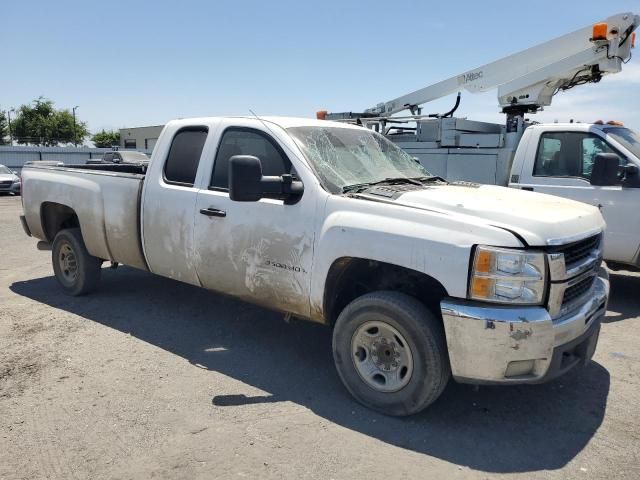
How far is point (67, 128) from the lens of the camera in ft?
191

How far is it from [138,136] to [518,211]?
64.0 metres

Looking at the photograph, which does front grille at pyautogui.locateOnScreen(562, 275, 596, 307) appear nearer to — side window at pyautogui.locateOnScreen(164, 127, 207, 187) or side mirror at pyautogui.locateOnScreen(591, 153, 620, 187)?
side mirror at pyautogui.locateOnScreen(591, 153, 620, 187)

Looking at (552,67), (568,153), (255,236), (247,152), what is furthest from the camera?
(552,67)

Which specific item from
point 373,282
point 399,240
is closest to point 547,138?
point 373,282

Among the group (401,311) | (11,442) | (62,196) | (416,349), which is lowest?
(11,442)

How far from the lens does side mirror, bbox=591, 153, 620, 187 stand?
561cm

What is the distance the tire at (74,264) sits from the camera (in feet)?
19.6

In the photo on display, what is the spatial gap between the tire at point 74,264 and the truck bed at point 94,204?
0.23 metres

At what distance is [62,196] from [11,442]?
3383 mm

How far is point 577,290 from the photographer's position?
11.6ft

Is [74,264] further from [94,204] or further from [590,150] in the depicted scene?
[590,150]

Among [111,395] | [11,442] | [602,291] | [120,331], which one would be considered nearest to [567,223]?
[602,291]

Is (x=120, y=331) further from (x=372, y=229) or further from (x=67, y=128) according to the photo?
(x=67, y=128)

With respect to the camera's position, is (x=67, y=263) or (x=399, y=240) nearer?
(x=399, y=240)
